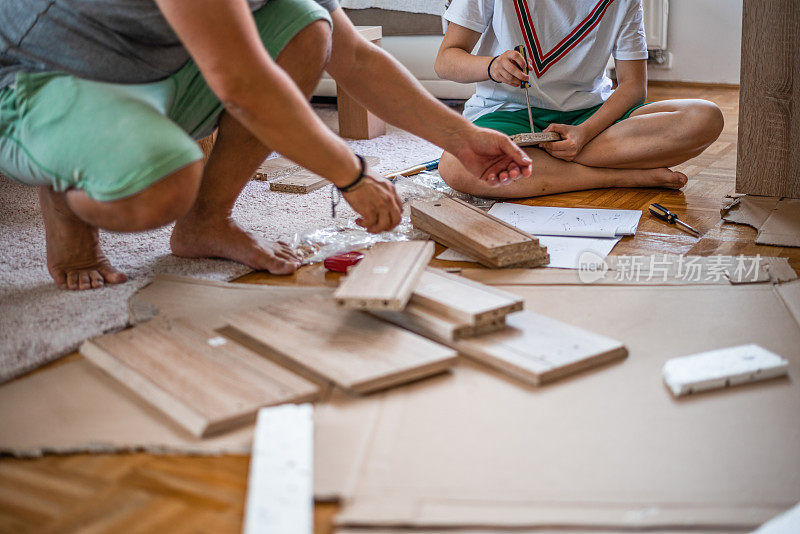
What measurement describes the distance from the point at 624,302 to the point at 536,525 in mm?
650

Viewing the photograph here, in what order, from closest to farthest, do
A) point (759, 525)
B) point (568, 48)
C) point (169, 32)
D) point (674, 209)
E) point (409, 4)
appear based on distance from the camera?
point (759, 525) → point (169, 32) → point (674, 209) → point (568, 48) → point (409, 4)

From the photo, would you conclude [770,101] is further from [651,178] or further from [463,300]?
[463,300]

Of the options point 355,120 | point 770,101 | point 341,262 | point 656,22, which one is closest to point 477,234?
point 341,262

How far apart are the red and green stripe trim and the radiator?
1.97 m

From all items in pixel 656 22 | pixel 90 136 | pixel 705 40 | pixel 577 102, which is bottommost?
pixel 705 40

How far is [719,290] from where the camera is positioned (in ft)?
4.80

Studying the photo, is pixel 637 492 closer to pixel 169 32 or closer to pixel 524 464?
pixel 524 464

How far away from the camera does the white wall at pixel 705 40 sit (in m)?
3.86

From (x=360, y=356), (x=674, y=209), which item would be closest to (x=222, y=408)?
(x=360, y=356)

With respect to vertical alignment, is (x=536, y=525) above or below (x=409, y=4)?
below

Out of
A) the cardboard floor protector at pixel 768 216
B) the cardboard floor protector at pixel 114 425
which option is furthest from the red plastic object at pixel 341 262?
the cardboard floor protector at pixel 768 216

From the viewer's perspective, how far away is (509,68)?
6.51ft

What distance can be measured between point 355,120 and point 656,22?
5.96 ft

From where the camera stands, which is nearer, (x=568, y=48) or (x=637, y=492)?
(x=637, y=492)
